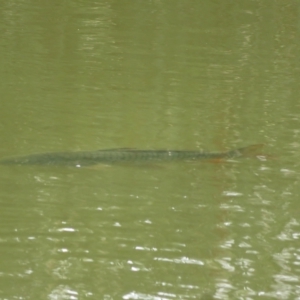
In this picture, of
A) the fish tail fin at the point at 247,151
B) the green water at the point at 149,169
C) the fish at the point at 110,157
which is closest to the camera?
the green water at the point at 149,169

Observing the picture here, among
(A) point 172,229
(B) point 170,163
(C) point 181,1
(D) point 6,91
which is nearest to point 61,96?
(D) point 6,91

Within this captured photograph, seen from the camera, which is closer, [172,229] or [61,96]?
[172,229]

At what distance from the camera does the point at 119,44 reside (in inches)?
420

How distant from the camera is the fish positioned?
6.12 meters

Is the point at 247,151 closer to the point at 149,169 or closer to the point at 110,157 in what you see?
the point at 149,169

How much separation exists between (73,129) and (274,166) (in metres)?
1.84

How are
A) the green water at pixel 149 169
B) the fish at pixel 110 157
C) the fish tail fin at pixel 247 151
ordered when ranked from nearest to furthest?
the green water at pixel 149 169 < the fish at pixel 110 157 < the fish tail fin at pixel 247 151

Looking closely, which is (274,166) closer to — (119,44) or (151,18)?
(119,44)

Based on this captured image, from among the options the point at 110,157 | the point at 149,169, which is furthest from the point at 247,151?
the point at 110,157

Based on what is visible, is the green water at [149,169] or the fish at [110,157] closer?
the green water at [149,169]

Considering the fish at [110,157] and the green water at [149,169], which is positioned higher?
the fish at [110,157]

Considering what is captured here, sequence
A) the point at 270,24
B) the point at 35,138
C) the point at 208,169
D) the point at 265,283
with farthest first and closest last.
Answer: the point at 270,24 → the point at 35,138 → the point at 208,169 → the point at 265,283

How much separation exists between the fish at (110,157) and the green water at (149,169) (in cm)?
7

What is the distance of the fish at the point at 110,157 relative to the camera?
612 centimetres
